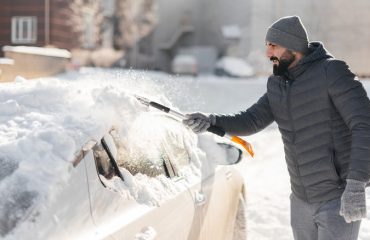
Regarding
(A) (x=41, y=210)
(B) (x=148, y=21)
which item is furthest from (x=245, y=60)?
(A) (x=41, y=210)

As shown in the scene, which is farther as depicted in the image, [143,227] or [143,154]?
[143,154]

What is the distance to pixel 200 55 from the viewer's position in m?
39.1

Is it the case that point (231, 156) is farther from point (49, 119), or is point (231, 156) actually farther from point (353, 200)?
point (49, 119)

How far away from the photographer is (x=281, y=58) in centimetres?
339

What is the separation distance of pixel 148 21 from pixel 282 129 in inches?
1354

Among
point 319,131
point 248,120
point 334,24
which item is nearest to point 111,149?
point 319,131

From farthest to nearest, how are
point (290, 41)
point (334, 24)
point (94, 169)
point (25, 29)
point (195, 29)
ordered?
point (195, 29) → point (334, 24) → point (25, 29) → point (290, 41) → point (94, 169)

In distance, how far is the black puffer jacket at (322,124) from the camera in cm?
304

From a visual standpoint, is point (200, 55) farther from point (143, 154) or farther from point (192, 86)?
point (143, 154)

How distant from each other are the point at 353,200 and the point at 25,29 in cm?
2534

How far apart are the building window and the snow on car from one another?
24.0 m

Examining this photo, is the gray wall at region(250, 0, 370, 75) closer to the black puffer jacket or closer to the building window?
the building window

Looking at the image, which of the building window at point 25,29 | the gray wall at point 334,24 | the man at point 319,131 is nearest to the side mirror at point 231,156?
the man at point 319,131

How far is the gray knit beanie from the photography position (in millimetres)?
3346
